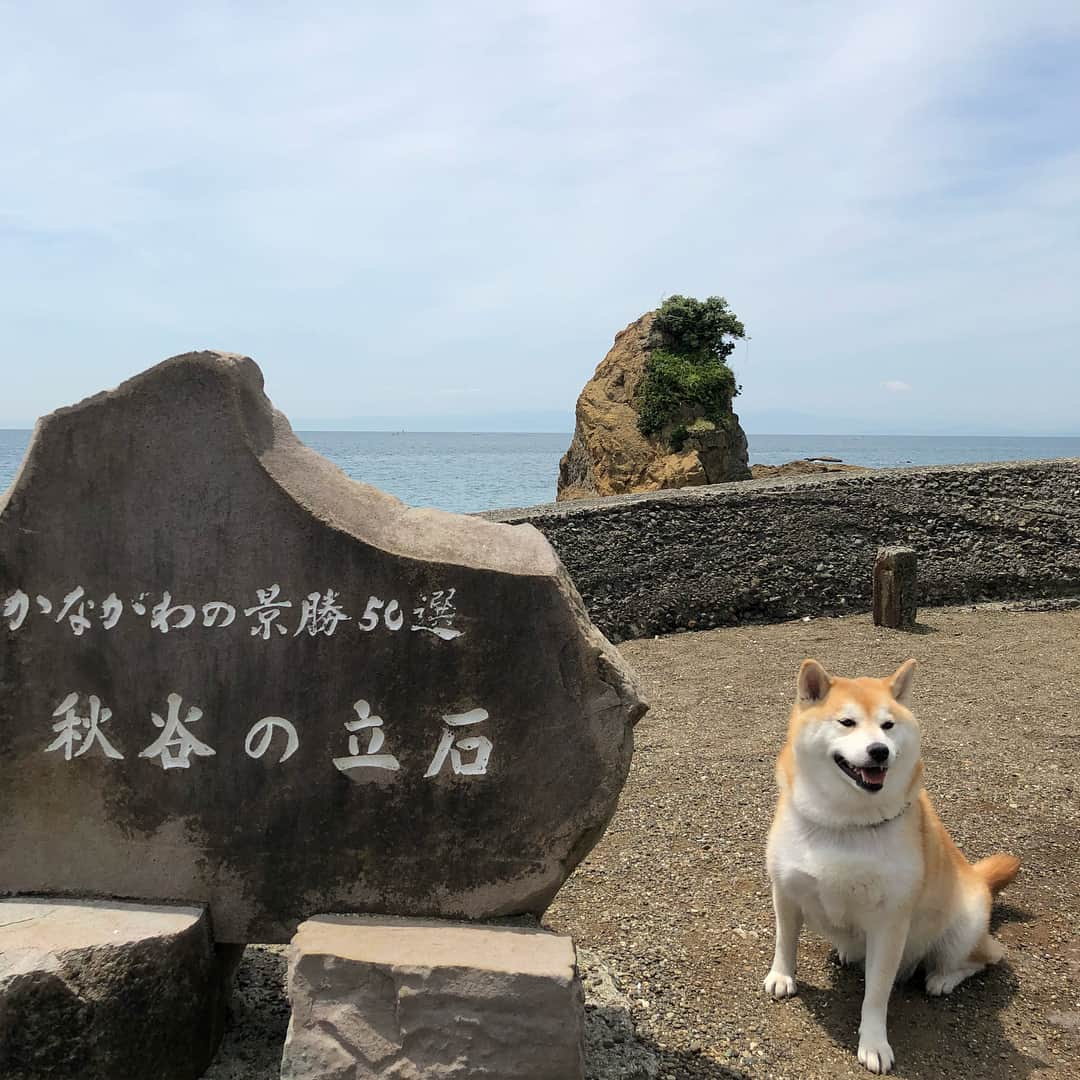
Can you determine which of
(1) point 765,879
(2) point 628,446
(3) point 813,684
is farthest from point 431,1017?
(2) point 628,446

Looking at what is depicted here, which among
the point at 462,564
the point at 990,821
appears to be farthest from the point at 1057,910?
the point at 462,564

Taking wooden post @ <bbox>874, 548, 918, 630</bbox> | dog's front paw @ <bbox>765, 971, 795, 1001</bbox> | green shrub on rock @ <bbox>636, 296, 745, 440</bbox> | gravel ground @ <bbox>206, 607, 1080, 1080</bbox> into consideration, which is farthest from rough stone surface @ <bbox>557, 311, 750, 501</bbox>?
dog's front paw @ <bbox>765, 971, 795, 1001</bbox>

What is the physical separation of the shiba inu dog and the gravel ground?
27 centimetres

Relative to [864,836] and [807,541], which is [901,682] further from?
[807,541]

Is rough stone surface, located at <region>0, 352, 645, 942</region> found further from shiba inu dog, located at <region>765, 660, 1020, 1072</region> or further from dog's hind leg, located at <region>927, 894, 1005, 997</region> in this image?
dog's hind leg, located at <region>927, 894, 1005, 997</region>

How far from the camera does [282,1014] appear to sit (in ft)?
10.9

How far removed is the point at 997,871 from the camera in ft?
12.3

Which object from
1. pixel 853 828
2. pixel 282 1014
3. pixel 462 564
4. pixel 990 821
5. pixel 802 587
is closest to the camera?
pixel 462 564

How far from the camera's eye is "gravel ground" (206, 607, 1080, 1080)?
123 inches

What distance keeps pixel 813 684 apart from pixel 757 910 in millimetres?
1360

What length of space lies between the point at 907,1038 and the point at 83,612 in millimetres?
2962

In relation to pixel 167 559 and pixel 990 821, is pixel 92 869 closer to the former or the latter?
pixel 167 559

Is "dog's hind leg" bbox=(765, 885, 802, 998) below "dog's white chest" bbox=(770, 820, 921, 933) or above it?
below

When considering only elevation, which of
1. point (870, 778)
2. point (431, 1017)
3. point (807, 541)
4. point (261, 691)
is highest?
point (261, 691)
